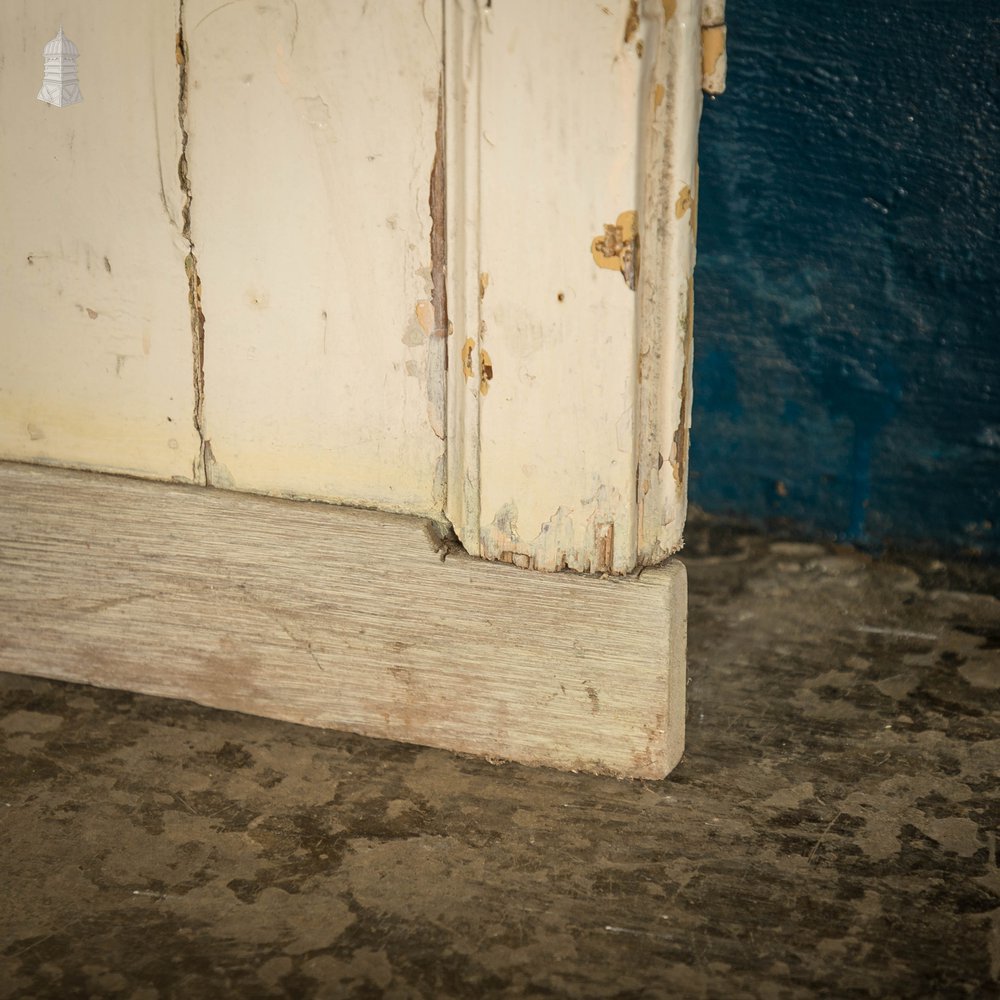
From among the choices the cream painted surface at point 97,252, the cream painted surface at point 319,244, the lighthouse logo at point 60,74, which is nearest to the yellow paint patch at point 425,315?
the cream painted surface at point 319,244

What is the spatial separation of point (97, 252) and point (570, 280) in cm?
68

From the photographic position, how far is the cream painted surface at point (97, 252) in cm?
179

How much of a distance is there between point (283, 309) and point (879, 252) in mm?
1260

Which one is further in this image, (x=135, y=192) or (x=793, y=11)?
(x=793, y=11)

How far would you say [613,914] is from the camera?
5.09 feet

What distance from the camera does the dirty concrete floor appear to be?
145 centimetres

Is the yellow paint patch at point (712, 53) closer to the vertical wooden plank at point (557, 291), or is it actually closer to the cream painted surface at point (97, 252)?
the vertical wooden plank at point (557, 291)

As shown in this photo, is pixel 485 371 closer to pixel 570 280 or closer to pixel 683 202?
pixel 570 280

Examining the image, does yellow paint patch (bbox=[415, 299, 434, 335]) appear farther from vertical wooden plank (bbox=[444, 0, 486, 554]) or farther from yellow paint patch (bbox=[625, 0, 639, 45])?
yellow paint patch (bbox=[625, 0, 639, 45])

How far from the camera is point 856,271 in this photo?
2.59 metres

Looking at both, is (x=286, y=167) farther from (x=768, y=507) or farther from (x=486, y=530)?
(x=768, y=507)

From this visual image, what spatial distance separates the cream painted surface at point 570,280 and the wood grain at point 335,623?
0.08 meters

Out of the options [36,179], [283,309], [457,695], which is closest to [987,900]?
[457,695]

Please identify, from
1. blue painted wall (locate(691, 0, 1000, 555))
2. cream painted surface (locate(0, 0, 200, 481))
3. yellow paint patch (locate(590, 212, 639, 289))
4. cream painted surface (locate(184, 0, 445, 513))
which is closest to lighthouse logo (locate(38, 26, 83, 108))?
cream painted surface (locate(0, 0, 200, 481))
